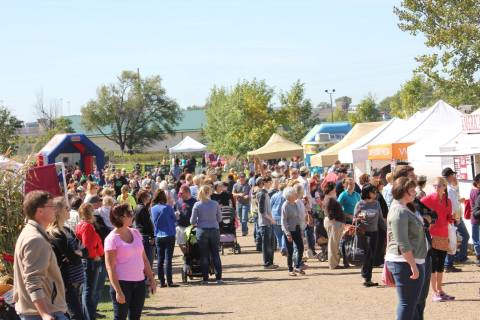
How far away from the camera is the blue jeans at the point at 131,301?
29.8 feet

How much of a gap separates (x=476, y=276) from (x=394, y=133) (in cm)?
1032

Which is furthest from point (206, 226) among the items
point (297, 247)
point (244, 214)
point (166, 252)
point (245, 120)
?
point (245, 120)

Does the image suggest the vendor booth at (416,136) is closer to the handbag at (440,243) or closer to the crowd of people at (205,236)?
the crowd of people at (205,236)

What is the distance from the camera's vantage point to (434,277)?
1271 centimetres

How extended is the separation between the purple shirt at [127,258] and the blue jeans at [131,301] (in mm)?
62

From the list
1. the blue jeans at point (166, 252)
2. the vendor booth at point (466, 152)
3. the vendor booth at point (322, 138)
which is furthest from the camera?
the vendor booth at point (322, 138)

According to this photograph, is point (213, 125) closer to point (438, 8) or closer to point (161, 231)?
point (438, 8)

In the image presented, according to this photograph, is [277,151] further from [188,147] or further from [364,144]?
[364,144]

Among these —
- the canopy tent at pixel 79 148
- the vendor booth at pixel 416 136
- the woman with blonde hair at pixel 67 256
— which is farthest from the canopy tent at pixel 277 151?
the woman with blonde hair at pixel 67 256

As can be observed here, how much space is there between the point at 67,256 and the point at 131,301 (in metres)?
0.81

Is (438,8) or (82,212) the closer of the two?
(82,212)

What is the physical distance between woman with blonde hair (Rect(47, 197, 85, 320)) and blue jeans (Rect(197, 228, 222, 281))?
706 cm

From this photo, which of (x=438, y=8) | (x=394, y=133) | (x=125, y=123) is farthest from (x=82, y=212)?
(x=125, y=123)

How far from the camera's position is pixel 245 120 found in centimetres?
6825
